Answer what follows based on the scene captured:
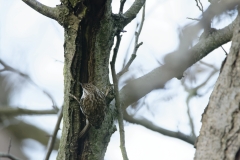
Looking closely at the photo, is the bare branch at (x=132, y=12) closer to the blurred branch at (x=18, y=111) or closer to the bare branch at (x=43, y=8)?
the bare branch at (x=43, y=8)

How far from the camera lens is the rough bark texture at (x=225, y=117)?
67 cm

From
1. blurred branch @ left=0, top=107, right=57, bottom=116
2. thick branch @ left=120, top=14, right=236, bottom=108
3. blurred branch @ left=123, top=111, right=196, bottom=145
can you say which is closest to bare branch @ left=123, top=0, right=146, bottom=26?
thick branch @ left=120, top=14, right=236, bottom=108

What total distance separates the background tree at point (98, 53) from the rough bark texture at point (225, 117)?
1.32ft

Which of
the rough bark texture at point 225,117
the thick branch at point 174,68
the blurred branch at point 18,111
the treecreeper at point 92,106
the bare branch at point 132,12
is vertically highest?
the blurred branch at point 18,111

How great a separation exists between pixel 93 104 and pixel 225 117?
74 centimetres

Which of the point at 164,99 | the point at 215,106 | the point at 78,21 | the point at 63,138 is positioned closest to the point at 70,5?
the point at 78,21

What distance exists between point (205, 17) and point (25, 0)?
0.54 m

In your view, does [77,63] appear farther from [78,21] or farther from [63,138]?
[63,138]

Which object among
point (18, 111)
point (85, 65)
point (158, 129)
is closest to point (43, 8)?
point (85, 65)

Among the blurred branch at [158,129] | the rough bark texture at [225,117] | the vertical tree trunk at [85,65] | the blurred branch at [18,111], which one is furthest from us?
the blurred branch at [18,111]

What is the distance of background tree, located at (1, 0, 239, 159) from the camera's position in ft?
3.75

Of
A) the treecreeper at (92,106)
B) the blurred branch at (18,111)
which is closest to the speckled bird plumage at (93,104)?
the treecreeper at (92,106)

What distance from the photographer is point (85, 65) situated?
47.3 inches

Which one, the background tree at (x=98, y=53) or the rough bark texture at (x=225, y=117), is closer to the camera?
the rough bark texture at (x=225, y=117)
